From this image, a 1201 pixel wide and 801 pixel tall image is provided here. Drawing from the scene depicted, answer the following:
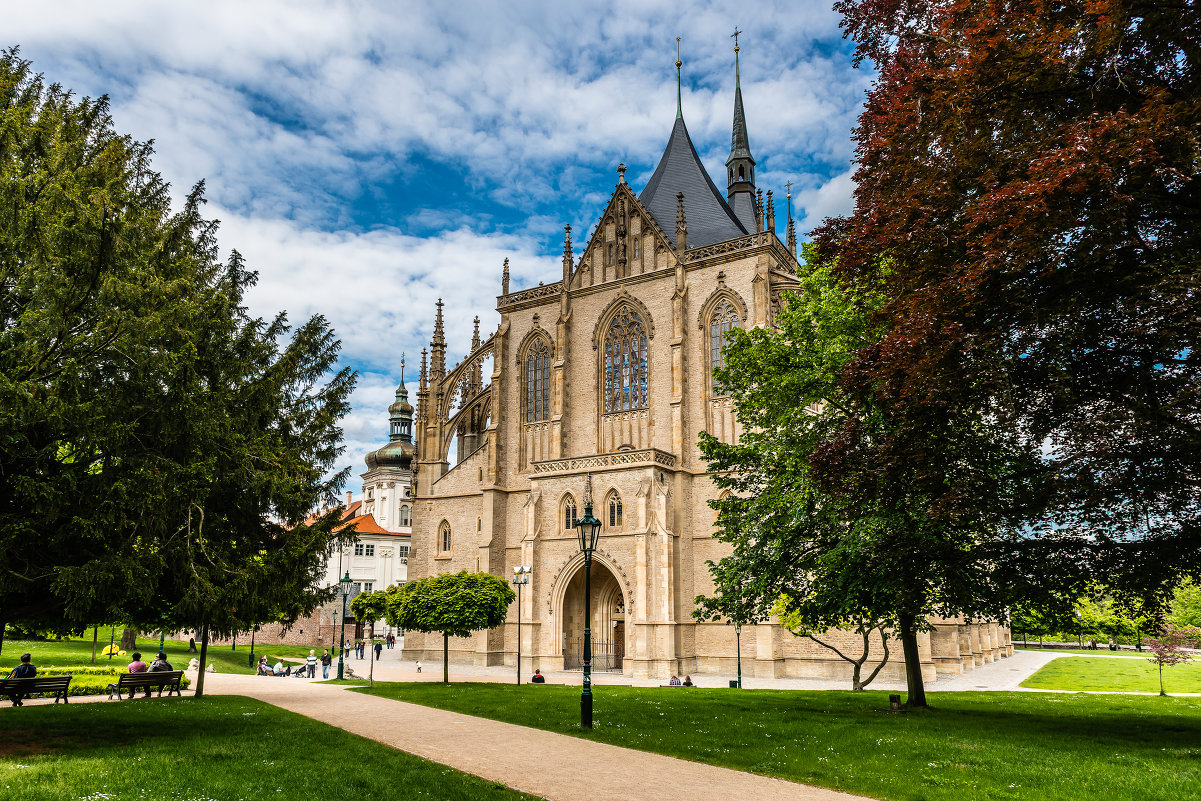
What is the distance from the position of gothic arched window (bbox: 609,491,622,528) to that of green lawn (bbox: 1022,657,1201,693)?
16780 millimetres

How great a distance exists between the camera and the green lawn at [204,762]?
8.89 m

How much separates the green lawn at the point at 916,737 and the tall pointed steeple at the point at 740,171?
34010 millimetres

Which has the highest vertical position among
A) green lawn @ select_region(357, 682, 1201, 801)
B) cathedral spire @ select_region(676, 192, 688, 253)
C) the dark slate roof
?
the dark slate roof

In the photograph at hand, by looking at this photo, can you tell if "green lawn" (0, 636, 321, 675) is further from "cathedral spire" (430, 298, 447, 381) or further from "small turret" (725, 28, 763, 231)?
"small turret" (725, 28, 763, 231)

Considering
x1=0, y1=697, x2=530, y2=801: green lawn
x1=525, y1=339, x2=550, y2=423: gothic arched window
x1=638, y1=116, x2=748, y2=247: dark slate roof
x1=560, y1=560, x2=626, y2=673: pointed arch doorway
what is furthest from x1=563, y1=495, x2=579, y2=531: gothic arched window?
x1=0, y1=697, x2=530, y2=801: green lawn

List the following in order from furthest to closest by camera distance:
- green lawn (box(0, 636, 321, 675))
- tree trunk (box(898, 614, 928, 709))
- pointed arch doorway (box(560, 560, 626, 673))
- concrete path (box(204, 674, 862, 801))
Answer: pointed arch doorway (box(560, 560, 626, 673)) < green lawn (box(0, 636, 321, 675)) < tree trunk (box(898, 614, 928, 709)) < concrete path (box(204, 674, 862, 801))

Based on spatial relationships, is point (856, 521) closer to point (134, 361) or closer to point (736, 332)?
point (736, 332)

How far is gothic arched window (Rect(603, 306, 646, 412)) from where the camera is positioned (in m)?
40.3

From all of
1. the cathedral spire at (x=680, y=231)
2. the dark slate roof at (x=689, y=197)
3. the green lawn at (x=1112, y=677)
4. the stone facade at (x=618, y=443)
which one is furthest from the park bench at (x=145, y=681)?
the dark slate roof at (x=689, y=197)

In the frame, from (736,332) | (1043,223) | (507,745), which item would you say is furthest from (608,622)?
(1043,223)

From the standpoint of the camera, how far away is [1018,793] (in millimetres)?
9477

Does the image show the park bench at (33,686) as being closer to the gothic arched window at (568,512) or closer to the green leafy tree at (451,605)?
the green leafy tree at (451,605)

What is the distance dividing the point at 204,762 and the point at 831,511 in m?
12.0

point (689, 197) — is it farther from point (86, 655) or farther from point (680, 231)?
point (86, 655)
